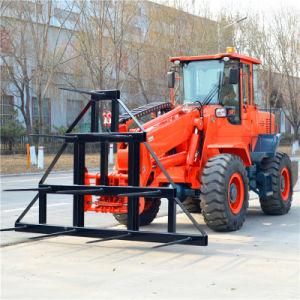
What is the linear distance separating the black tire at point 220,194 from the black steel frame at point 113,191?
4.94 feet

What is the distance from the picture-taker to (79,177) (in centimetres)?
940

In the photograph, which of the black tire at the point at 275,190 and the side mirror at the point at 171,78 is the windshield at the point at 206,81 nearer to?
the side mirror at the point at 171,78

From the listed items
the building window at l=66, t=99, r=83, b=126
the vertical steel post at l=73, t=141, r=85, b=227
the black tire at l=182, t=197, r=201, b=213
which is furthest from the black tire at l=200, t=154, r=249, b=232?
the building window at l=66, t=99, r=83, b=126

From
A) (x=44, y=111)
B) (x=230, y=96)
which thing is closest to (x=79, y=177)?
(x=230, y=96)

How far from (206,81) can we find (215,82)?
20cm

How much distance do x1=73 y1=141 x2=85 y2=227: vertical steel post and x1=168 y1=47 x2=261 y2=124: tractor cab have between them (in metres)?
2.87

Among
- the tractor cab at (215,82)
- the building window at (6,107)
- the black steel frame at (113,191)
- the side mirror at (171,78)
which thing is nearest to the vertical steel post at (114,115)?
the black steel frame at (113,191)

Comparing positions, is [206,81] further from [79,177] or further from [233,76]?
[79,177]

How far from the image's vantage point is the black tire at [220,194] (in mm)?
9789

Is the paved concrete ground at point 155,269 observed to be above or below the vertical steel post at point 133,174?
below

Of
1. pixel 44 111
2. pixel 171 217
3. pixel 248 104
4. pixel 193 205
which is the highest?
pixel 44 111

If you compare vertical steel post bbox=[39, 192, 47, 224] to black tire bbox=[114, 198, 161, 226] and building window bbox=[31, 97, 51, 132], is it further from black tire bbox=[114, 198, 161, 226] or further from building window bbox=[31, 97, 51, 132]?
building window bbox=[31, 97, 51, 132]

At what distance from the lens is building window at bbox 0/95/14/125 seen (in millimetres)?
39406

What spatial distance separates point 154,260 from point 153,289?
1408mm
